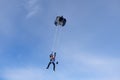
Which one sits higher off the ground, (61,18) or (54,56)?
(61,18)

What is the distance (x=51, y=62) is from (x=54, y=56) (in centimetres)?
155

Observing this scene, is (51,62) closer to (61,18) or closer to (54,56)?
(54,56)

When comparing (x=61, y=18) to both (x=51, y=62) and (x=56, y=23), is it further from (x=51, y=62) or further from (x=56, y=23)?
(x=51, y=62)

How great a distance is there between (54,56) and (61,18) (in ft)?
26.8

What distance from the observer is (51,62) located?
33.8 meters

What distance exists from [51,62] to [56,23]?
8.43m

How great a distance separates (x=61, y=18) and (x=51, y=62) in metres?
9.51

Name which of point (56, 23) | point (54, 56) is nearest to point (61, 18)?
point (56, 23)

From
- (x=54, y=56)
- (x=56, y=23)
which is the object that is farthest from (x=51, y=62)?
(x=56, y=23)

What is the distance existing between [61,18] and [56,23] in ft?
5.34

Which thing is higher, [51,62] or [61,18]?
[61,18]

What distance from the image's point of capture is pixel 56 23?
35094 mm

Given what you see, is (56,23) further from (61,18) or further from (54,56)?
(54,56)

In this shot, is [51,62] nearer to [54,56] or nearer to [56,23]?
[54,56]
